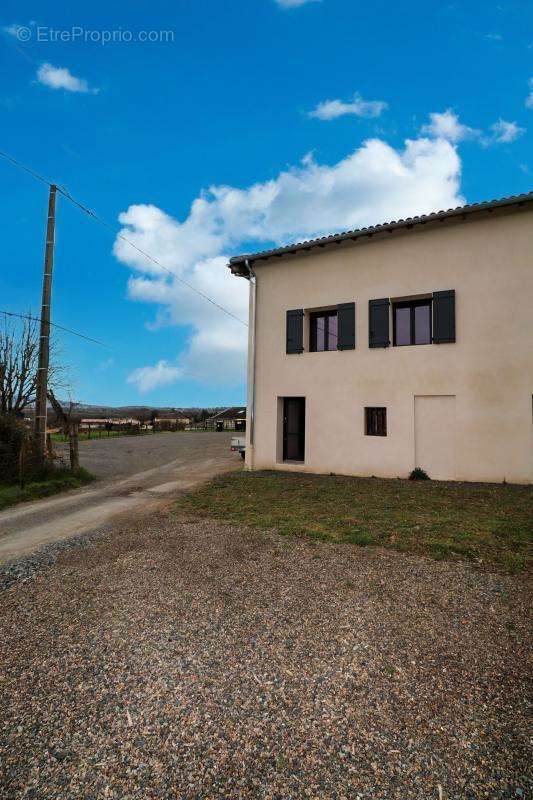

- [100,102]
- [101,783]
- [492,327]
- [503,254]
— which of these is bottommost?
[101,783]

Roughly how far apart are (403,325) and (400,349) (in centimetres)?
85

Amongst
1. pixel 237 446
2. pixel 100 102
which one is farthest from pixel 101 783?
pixel 237 446

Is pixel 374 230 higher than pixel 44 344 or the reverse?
higher

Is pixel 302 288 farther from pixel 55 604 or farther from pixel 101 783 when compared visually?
pixel 101 783

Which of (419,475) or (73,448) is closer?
(419,475)

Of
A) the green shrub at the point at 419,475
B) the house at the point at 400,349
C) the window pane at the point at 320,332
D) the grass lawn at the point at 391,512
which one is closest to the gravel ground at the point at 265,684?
the grass lawn at the point at 391,512

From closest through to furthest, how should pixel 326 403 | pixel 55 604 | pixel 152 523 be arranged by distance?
pixel 55 604 < pixel 152 523 < pixel 326 403

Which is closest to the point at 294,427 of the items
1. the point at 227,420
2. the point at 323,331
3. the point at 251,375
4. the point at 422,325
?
the point at 251,375

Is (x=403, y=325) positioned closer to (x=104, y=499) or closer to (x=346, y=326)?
(x=346, y=326)

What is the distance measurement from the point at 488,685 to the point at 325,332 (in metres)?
10.4

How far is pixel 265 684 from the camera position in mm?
2557

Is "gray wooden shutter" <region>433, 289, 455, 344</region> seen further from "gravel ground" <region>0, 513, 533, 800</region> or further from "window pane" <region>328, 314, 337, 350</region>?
"gravel ground" <region>0, 513, 533, 800</region>

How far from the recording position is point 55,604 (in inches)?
145

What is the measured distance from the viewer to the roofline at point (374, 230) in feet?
29.8
